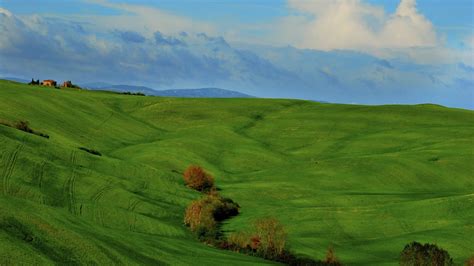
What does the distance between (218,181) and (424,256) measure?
206 ft

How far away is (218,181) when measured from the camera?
396 ft

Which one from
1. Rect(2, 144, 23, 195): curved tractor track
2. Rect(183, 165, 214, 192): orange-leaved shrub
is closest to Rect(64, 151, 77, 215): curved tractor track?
Rect(2, 144, 23, 195): curved tractor track

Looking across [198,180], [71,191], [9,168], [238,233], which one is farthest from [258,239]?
[198,180]

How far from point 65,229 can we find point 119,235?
30.8ft

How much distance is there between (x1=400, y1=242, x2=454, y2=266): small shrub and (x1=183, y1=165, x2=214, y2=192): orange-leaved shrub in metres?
49.6

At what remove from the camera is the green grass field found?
54656mm

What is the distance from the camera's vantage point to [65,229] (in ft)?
156

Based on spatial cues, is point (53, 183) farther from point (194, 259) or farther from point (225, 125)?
point (225, 125)

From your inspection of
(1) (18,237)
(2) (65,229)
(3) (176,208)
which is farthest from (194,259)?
(3) (176,208)

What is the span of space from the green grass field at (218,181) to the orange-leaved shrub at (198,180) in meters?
1.63

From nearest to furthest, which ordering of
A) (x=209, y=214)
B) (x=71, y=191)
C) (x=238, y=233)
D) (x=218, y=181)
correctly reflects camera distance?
(x=238, y=233)
(x=209, y=214)
(x=71, y=191)
(x=218, y=181)

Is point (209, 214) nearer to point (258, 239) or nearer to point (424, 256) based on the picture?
point (258, 239)

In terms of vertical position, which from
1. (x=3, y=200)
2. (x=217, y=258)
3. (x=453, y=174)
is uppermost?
(x=453, y=174)

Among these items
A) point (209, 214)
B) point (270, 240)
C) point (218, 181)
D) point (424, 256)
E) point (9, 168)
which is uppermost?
point (218, 181)
